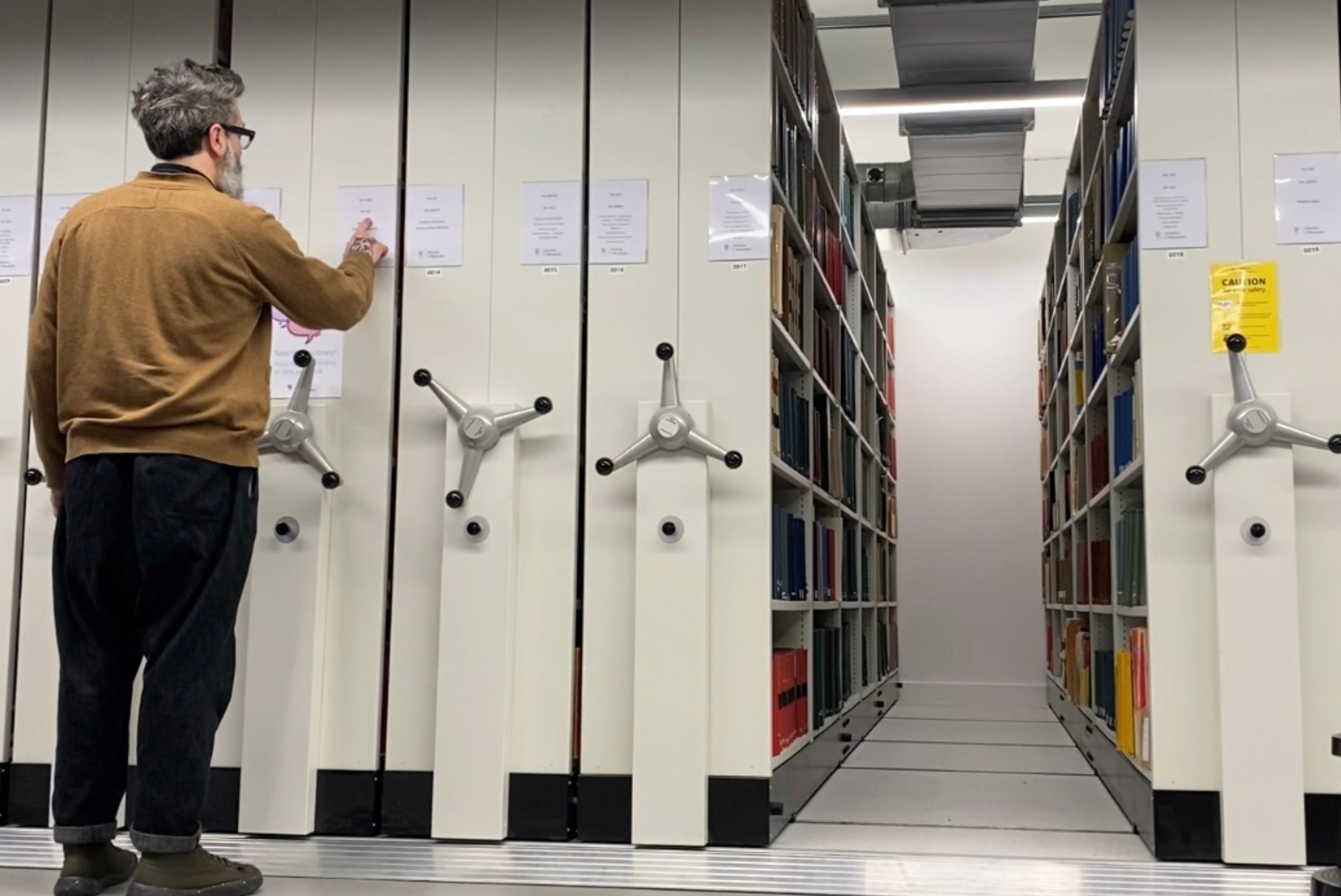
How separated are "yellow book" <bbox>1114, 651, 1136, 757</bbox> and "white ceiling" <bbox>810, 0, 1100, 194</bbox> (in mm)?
3465

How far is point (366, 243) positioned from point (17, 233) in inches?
38.0

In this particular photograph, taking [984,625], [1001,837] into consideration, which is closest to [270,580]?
[1001,837]

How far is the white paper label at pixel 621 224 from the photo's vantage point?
315cm

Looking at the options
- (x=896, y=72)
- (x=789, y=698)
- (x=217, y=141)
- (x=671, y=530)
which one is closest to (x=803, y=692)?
(x=789, y=698)

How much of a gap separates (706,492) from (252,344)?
1028mm

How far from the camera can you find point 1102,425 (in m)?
5.13

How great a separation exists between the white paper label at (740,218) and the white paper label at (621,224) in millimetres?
163

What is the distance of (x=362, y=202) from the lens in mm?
3246

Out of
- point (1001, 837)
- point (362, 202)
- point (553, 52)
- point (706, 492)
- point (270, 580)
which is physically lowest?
point (1001, 837)

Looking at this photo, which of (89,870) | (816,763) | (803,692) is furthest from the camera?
(816,763)

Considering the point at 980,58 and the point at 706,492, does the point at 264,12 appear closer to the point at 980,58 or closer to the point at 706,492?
the point at 706,492

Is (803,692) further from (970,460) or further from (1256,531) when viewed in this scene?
(970,460)

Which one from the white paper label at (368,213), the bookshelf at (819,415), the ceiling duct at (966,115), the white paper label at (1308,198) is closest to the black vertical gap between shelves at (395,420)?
the white paper label at (368,213)

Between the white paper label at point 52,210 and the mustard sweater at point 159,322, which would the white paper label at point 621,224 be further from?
the white paper label at point 52,210
